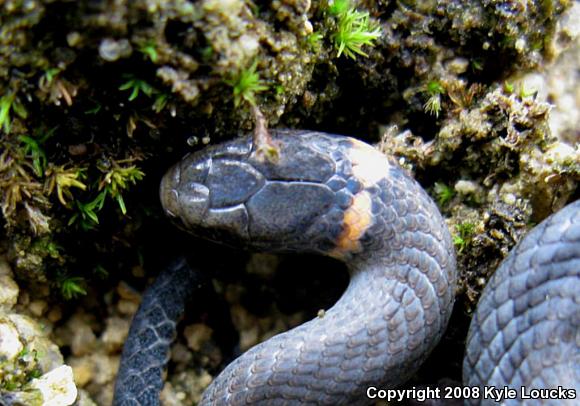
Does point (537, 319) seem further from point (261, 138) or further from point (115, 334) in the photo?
point (115, 334)

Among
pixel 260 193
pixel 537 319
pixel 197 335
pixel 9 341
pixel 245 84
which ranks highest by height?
pixel 245 84

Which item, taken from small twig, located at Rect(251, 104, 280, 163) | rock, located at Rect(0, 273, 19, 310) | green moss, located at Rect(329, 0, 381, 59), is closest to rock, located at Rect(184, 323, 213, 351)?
rock, located at Rect(0, 273, 19, 310)

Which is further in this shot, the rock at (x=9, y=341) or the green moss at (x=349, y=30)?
the green moss at (x=349, y=30)

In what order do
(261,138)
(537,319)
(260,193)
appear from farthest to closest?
(260,193) < (261,138) < (537,319)

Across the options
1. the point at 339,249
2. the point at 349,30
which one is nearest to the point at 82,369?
the point at 339,249

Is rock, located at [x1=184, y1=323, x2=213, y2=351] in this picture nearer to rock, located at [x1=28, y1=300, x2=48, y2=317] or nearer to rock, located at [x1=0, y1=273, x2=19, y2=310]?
rock, located at [x1=28, y1=300, x2=48, y2=317]

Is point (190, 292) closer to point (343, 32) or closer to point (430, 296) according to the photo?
point (430, 296)

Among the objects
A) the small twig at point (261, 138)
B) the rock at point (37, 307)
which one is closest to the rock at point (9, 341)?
the rock at point (37, 307)

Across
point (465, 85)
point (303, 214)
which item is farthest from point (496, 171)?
point (303, 214)

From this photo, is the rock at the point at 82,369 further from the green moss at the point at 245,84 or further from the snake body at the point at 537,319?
the snake body at the point at 537,319
